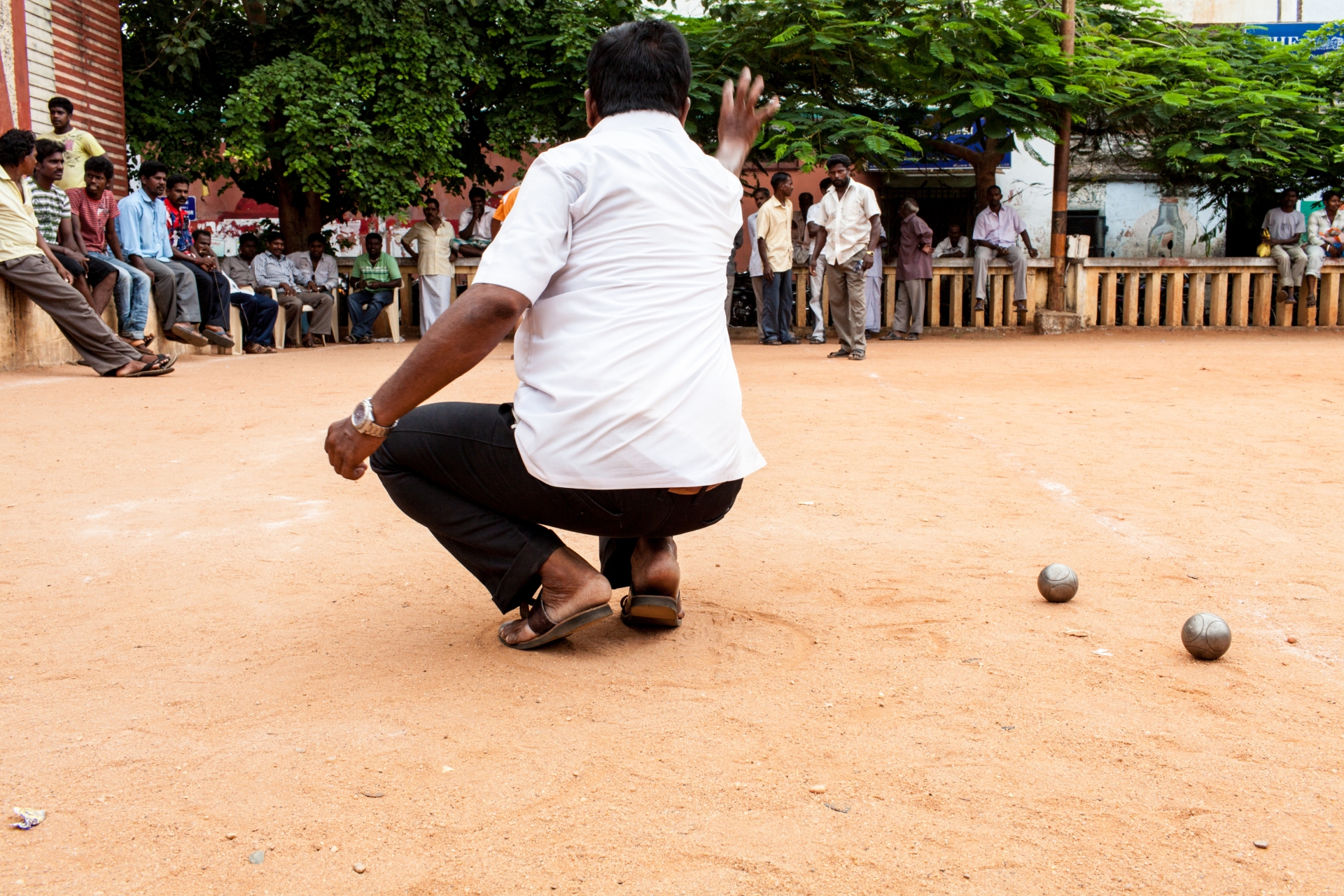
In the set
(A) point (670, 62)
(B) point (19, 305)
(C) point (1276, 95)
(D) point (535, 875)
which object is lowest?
(D) point (535, 875)

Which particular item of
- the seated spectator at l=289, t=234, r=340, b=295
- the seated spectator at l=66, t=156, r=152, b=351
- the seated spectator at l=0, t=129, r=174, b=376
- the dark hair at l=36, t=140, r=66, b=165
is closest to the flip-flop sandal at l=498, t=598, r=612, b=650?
the seated spectator at l=0, t=129, r=174, b=376

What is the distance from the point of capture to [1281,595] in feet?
11.9

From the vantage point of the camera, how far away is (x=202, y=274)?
40.8 ft

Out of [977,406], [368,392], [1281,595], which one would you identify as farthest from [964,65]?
[1281,595]

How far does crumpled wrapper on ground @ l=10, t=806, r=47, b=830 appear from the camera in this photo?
2160 mm

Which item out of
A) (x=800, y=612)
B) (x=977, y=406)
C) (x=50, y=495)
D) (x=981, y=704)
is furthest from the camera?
(x=977, y=406)

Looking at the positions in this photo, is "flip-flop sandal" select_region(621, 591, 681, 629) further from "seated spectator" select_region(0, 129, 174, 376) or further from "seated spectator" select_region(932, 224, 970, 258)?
"seated spectator" select_region(932, 224, 970, 258)

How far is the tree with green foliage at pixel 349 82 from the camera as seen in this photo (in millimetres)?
14492

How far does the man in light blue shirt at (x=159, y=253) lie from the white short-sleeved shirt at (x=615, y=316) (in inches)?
392

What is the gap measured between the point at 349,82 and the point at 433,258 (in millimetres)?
2463

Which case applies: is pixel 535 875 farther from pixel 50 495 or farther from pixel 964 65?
pixel 964 65

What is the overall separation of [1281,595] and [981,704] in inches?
58.1

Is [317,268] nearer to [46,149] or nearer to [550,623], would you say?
[46,149]

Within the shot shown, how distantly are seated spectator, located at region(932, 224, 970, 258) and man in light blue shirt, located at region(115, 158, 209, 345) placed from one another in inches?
393
